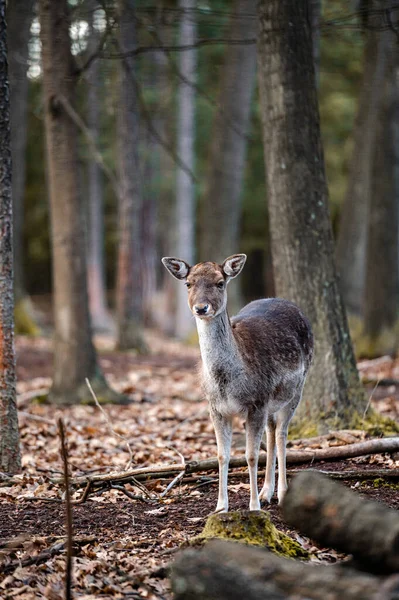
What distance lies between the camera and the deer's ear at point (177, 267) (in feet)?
21.3

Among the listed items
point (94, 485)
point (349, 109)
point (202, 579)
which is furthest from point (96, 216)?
point (202, 579)

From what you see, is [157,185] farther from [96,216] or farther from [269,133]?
[269,133]

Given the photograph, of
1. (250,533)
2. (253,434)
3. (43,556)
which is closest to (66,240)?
(253,434)

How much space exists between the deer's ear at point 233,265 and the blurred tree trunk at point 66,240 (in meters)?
5.45

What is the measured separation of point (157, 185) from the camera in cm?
3005

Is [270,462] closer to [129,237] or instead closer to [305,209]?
[305,209]

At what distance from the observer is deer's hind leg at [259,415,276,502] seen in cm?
688

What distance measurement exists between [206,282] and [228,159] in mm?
14223

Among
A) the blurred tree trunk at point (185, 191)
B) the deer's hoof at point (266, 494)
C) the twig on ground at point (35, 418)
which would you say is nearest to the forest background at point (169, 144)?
the blurred tree trunk at point (185, 191)

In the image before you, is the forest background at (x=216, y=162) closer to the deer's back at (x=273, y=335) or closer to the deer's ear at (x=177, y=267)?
the deer's back at (x=273, y=335)

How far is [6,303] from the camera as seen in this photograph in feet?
24.5

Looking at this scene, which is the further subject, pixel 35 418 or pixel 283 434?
pixel 35 418

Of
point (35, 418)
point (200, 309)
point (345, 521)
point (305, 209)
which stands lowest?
point (35, 418)

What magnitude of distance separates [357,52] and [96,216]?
37.6 feet
